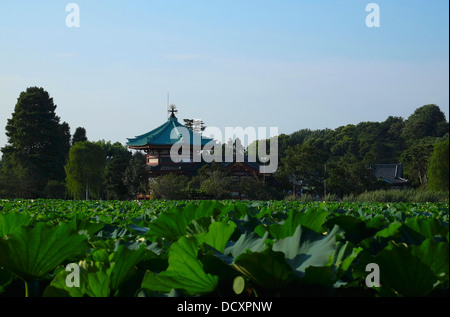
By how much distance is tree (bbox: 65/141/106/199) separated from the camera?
35125 mm

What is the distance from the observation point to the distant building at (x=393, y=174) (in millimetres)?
39344

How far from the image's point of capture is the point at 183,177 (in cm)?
3306

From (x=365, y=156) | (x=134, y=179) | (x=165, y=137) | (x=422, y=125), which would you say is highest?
(x=422, y=125)

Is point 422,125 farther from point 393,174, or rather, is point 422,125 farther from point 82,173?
point 82,173

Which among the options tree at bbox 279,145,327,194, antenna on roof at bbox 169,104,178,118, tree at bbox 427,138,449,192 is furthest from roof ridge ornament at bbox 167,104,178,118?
tree at bbox 427,138,449,192

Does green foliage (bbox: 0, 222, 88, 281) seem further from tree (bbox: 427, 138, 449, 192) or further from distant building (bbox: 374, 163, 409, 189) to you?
distant building (bbox: 374, 163, 409, 189)

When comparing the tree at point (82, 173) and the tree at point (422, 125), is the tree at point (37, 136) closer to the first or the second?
the tree at point (82, 173)

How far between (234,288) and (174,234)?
69cm

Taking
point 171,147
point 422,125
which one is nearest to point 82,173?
point 171,147

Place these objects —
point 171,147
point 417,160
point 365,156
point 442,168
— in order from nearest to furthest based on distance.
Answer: point 442,168 → point 417,160 → point 171,147 → point 365,156

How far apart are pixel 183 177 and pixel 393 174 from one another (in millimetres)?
17010

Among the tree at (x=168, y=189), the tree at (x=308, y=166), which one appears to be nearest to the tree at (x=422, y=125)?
the tree at (x=308, y=166)

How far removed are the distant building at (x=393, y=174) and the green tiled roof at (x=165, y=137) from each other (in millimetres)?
13558
